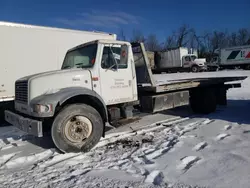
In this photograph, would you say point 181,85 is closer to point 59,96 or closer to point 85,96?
point 85,96

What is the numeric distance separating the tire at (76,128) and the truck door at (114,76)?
2.28 feet

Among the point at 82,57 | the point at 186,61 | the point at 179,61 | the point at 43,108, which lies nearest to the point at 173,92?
the point at 82,57

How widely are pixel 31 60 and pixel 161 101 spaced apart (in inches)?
179

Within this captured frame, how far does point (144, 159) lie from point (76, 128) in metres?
1.60

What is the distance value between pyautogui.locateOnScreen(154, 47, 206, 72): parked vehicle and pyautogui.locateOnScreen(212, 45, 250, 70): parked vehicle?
4972 mm

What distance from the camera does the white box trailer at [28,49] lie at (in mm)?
8023

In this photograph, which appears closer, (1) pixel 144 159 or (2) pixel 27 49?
(1) pixel 144 159

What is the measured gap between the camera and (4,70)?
802 cm

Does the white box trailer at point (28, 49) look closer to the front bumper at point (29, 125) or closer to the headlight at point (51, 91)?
the front bumper at point (29, 125)

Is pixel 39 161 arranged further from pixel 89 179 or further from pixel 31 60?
pixel 31 60

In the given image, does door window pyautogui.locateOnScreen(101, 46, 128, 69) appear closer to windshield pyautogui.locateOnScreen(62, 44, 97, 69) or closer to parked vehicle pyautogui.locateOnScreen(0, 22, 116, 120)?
windshield pyautogui.locateOnScreen(62, 44, 97, 69)

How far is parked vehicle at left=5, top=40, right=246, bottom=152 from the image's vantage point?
512 centimetres

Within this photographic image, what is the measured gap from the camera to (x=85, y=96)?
18.2 ft

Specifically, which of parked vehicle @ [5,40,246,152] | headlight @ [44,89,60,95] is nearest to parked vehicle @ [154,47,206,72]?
parked vehicle @ [5,40,246,152]
